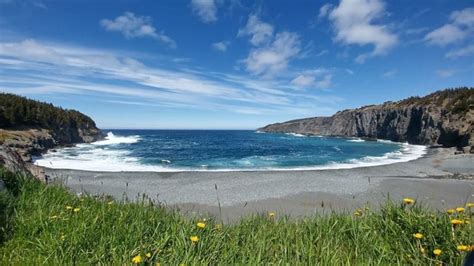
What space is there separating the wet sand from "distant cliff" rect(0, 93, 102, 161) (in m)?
18.7

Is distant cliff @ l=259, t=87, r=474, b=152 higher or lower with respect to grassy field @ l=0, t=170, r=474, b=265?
higher

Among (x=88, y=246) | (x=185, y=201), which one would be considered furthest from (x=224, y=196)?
(x=88, y=246)

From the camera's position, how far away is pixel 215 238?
4.19 m

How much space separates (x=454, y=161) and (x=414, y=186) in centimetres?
1891

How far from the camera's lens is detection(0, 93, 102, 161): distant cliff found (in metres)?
41.8

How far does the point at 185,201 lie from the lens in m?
17.8

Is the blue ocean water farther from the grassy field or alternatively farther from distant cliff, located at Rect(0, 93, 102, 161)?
the grassy field

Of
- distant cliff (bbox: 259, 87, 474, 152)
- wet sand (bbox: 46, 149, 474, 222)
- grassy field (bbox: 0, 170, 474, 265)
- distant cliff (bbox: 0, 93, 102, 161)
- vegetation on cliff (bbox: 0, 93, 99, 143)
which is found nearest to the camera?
grassy field (bbox: 0, 170, 474, 265)

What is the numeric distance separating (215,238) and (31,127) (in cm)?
5960

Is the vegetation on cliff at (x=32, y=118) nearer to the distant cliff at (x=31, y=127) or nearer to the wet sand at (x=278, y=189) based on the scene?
the distant cliff at (x=31, y=127)

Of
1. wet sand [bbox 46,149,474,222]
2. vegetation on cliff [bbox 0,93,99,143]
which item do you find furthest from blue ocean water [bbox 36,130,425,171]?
vegetation on cliff [bbox 0,93,99,143]

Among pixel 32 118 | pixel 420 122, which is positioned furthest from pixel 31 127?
pixel 420 122

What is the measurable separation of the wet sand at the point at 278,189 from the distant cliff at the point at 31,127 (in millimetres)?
18742

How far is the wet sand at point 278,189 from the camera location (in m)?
16.6
